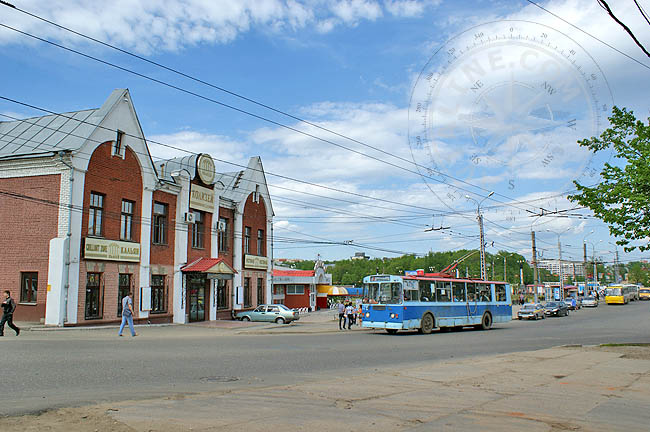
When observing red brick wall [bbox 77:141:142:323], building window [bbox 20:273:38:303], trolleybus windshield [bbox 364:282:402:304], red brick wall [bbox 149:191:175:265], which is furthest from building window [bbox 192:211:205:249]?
trolleybus windshield [bbox 364:282:402:304]

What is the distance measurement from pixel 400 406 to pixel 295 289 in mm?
53477

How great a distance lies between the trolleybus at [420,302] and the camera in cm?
2581

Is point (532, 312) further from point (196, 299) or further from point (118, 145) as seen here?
point (118, 145)

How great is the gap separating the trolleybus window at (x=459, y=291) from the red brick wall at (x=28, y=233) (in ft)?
66.7

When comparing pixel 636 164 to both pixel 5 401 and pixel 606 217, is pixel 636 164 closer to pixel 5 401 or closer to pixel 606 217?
pixel 606 217

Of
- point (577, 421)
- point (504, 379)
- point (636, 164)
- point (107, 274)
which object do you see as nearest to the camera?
point (577, 421)

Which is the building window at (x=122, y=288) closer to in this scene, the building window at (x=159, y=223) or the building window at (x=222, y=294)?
the building window at (x=159, y=223)

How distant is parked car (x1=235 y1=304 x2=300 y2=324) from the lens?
1431 inches

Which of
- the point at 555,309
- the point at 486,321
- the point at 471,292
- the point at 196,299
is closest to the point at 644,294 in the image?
the point at 555,309

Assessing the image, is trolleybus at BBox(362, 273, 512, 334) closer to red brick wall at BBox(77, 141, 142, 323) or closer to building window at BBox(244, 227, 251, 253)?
red brick wall at BBox(77, 141, 142, 323)

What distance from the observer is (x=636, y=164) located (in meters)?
17.7

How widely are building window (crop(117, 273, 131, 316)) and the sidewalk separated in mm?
18530

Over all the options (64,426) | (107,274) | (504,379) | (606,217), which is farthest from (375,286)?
(64,426)

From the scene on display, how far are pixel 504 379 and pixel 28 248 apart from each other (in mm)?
22609
